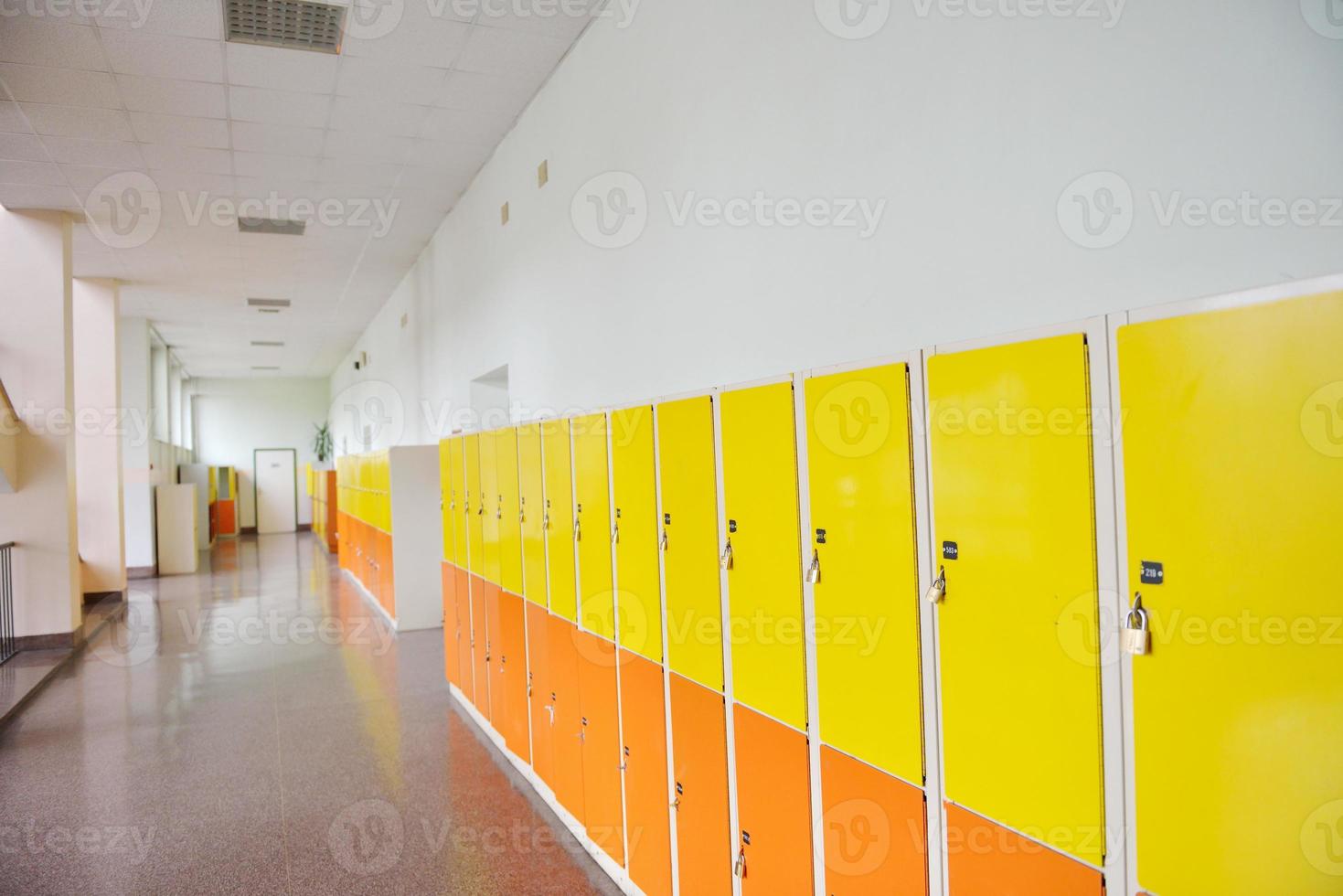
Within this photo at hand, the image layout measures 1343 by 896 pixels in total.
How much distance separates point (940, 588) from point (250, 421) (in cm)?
2155

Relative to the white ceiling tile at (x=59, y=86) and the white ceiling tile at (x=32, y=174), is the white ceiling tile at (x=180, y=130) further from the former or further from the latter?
the white ceiling tile at (x=32, y=174)

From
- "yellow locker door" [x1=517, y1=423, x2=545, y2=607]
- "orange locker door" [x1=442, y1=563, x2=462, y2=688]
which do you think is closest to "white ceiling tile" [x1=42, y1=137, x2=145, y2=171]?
"orange locker door" [x1=442, y1=563, x2=462, y2=688]

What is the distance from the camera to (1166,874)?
4.18ft

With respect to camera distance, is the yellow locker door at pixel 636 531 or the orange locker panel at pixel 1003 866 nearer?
the orange locker panel at pixel 1003 866

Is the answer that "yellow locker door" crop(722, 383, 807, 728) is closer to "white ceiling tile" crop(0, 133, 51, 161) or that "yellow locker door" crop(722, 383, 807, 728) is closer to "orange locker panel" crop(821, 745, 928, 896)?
"orange locker panel" crop(821, 745, 928, 896)

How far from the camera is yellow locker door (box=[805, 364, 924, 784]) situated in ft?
5.68

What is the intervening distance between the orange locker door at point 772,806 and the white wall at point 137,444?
41.5 ft

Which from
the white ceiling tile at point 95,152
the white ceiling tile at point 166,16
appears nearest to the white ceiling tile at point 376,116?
the white ceiling tile at point 166,16

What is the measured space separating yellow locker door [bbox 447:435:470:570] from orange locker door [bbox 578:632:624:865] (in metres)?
2.21

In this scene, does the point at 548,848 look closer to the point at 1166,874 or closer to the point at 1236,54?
the point at 1166,874

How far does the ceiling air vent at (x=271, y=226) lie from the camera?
7516 mm

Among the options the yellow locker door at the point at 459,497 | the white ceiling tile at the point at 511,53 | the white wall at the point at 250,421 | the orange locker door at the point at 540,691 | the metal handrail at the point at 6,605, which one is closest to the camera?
the orange locker door at the point at 540,691

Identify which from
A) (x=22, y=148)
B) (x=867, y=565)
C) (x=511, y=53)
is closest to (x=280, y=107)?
(x=511, y=53)

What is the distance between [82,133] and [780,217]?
537 centimetres
